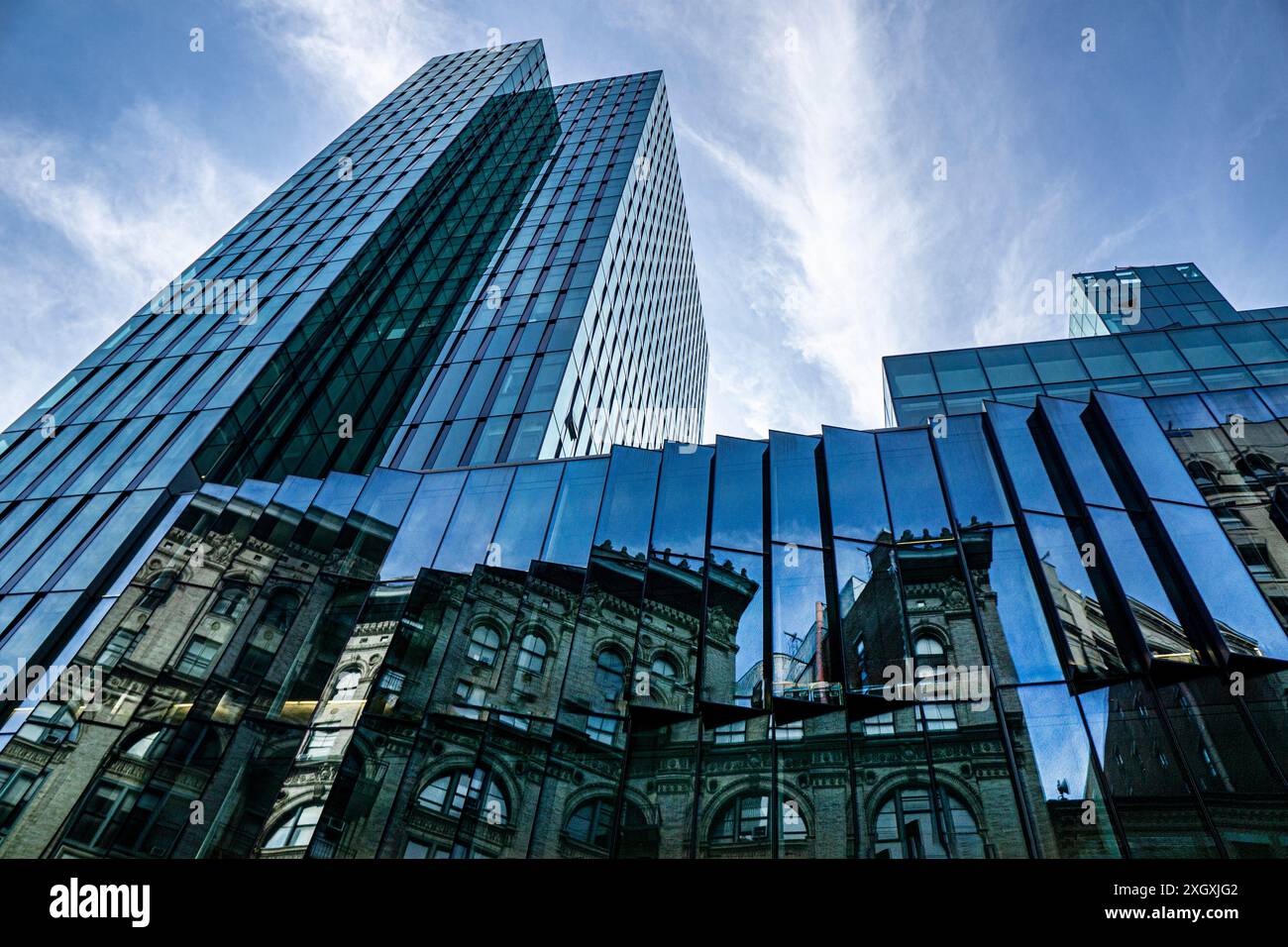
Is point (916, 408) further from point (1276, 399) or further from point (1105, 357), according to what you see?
point (1276, 399)

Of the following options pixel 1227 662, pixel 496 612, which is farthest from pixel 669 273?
pixel 1227 662

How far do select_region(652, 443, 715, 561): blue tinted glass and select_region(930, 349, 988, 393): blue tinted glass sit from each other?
15.1 m

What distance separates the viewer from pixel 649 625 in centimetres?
1772

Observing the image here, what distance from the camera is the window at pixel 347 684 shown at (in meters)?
17.8

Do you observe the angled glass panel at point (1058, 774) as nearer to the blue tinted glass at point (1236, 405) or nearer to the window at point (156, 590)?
the blue tinted glass at point (1236, 405)

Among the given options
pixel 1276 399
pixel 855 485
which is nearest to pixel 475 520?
pixel 855 485

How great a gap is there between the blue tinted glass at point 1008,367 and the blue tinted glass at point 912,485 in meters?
13.1

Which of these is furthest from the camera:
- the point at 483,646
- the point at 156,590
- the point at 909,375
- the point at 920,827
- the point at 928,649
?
the point at 909,375

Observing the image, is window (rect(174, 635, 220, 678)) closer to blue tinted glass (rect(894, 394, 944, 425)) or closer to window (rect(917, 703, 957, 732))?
window (rect(917, 703, 957, 732))

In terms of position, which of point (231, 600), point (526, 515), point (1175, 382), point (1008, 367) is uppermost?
point (1008, 367)

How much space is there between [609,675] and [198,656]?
11465 mm

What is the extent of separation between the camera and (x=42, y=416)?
32375mm

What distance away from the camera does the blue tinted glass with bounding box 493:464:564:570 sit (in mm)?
20234
